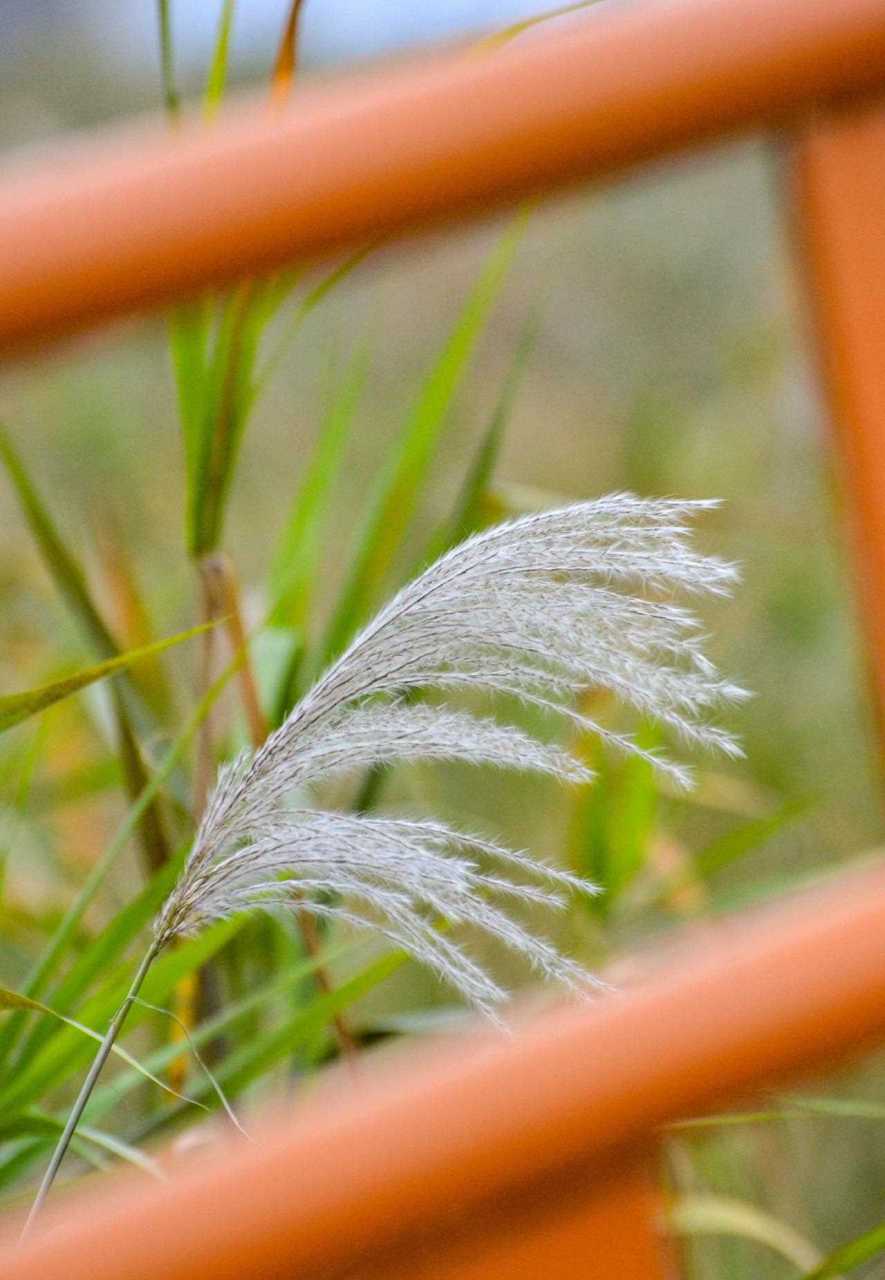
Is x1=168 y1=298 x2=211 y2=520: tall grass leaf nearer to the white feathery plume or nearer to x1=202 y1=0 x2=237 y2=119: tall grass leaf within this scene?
x1=202 y1=0 x2=237 y2=119: tall grass leaf

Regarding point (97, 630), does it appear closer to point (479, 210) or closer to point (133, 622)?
point (133, 622)

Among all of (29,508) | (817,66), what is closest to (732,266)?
(29,508)

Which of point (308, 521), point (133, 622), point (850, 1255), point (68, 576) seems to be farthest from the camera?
point (133, 622)

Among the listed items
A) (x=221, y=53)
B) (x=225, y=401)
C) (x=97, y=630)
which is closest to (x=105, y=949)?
(x=97, y=630)

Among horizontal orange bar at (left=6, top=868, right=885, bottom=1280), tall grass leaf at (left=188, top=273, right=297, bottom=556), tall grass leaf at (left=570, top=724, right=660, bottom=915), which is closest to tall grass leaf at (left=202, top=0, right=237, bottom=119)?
tall grass leaf at (left=188, top=273, right=297, bottom=556)

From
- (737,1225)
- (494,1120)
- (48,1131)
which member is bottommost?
(737,1225)

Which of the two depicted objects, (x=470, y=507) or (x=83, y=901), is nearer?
(x=83, y=901)

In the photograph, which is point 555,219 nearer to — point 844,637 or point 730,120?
point 844,637

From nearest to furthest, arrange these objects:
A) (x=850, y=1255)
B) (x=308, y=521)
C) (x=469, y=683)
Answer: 1. (x=469, y=683)
2. (x=850, y=1255)
3. (x=308, y=521)
